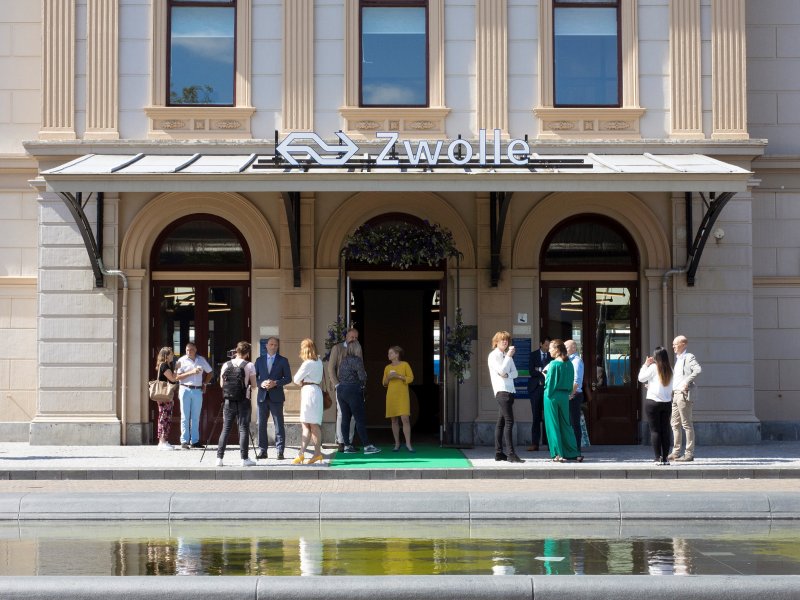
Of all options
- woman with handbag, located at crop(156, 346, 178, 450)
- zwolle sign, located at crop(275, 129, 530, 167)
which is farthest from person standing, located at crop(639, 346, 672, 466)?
woman with handbag, located at crop(156, 346, 178, 450)

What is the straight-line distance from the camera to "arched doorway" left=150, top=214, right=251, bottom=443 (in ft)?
67.5

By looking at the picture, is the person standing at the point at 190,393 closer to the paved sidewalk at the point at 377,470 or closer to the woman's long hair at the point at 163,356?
the woman's long hair at the point at 163,356

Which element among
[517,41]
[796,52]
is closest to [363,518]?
[517,41]

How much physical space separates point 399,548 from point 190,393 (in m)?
9.32

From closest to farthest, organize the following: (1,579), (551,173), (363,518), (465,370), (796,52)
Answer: (1,579) → (363,518) → (551,173) → (465,370) → (796,52)

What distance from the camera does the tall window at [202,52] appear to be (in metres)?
20.4

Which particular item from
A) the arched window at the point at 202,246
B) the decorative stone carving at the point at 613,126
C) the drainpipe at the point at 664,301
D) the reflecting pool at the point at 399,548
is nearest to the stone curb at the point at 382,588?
the reflecting pool at the point at 399,548

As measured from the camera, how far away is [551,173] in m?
17.7

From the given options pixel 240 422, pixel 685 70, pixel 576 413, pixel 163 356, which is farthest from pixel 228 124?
pixel 685 70

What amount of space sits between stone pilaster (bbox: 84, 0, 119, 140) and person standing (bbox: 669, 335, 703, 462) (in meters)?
9.67

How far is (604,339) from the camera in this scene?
2072cm

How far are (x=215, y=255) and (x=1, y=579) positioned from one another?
41.1ft

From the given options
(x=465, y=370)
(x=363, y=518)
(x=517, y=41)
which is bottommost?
(x=363, y=518)

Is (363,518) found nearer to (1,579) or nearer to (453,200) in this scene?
(1,579)
